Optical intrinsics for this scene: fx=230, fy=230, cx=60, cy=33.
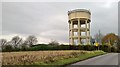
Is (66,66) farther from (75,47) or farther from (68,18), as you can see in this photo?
(68,18)

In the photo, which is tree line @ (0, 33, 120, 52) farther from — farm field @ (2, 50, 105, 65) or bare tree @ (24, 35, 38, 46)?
farm field @ (2, 50, 105, 65)

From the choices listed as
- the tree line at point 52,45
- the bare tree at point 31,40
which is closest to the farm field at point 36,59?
the tree line at point 52,45

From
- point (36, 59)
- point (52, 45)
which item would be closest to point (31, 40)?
point (52, 45)

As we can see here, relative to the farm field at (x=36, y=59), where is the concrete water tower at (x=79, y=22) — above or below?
above

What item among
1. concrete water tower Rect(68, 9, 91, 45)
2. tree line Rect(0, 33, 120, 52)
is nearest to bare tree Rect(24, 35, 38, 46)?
tree line Rect(0, 33, 120, 52)

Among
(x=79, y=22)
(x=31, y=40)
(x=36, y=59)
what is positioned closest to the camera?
(x=36, y=59)

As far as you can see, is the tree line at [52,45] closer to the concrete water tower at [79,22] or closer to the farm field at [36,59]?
the concrete water tower at [79,22]

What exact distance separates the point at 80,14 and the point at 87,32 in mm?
5742

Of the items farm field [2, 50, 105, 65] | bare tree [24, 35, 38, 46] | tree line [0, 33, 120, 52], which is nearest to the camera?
farm field [2, 50, 105, 65]

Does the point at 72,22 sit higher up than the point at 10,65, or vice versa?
the point at 72,22

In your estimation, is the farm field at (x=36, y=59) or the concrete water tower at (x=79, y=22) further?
the concrete water tower at (x=79, y=22)

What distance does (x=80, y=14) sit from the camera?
67562 mm

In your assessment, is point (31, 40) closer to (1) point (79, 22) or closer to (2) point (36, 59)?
(1) point (79, 22)

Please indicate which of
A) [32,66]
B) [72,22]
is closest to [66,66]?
[32,66]
